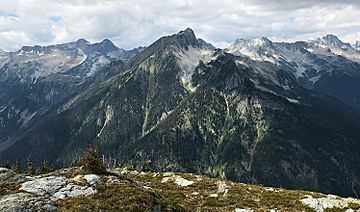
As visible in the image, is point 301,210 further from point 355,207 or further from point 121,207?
point 121,207

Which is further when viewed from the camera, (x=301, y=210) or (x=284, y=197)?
(x=284, y=197)

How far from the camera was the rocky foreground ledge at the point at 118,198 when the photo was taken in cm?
3659

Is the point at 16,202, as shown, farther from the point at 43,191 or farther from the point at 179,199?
the point at 179,199

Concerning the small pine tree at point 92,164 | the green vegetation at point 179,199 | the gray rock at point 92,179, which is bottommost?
the green vegetation at point 179,199

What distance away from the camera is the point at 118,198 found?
38250 millimetres

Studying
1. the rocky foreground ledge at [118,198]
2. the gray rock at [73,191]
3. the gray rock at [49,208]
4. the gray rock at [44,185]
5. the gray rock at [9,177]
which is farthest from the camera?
the gray rock at [9,177]

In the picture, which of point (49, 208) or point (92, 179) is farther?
point (92, 179)

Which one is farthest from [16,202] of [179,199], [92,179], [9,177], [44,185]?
[179,199]

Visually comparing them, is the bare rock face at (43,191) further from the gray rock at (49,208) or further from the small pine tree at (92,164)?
the small pine tree at (92,164)

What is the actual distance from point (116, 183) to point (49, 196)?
22.7ft

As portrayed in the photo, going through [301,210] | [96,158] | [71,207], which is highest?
[96,158]

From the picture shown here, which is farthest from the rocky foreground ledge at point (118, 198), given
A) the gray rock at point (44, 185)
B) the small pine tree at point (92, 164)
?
the small pine tree at point (92, 164)

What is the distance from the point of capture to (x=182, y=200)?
177 feet

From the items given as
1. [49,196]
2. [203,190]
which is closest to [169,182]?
[203,190]
